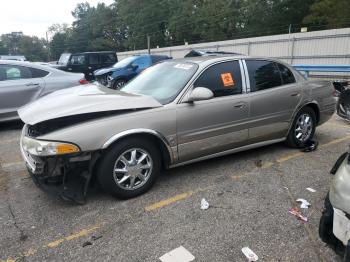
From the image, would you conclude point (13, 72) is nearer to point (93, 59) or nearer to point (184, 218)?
point (184, 218)

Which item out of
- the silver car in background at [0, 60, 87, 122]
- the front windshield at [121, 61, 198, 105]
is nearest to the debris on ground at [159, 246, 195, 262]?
the front windshield at [121, 61, 198, 105]

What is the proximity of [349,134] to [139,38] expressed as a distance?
204 ft

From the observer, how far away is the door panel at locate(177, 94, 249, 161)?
13.9 feet

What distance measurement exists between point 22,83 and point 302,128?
231 inches

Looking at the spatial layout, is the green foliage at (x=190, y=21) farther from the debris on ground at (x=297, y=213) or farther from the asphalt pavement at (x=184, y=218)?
the debris on ground at (x=297, y=213)

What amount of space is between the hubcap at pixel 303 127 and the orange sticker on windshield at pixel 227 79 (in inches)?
60.0

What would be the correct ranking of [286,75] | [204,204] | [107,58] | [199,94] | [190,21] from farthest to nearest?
[190,21], [107,58], [286,75], [199,94], [204,204]

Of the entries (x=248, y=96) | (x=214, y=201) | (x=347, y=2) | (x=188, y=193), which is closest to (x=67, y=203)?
(x=188, y=193)

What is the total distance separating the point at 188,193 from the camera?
413cm

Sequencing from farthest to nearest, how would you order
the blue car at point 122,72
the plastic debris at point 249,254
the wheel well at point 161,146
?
the blue car at point 122,72
the wheel well at point 161,146
the plastic debris at point 249,254

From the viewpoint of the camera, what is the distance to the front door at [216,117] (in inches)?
168

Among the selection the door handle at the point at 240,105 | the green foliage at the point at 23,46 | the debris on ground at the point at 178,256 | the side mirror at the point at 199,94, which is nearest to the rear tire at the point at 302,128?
the door handle at the point at 240,105

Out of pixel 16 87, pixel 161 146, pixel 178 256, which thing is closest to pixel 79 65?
pixel 16 87

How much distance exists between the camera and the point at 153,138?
161 inches
